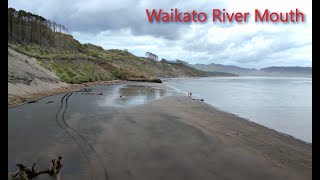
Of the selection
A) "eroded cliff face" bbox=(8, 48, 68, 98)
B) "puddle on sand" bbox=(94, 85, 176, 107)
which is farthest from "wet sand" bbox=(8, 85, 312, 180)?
"eroded cliff face" bbox=(8, 48, 68, 98)

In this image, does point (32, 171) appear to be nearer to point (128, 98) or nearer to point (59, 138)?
point (59, 138)

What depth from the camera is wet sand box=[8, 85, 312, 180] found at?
24.4 feet

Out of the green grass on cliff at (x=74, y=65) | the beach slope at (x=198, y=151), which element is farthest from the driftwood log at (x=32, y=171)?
the green grass on cliff at (x=74, y=65)

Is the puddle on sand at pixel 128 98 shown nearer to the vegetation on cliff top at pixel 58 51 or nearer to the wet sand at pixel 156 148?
the wet sand at pixel 156 148

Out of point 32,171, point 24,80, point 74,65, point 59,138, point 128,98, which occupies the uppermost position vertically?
point 74,65

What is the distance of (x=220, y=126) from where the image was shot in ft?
45.5

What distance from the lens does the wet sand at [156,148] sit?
7.44m

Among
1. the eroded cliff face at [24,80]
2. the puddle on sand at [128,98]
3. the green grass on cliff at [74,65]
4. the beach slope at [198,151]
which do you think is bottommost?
the beach slope at [198,151]

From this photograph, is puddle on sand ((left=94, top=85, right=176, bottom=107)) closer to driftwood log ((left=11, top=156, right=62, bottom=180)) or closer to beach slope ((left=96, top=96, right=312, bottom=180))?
beach slope ((left=96, top=96, right=312, bottom=180))

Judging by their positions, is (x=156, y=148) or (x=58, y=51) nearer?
(x=156, y=148)

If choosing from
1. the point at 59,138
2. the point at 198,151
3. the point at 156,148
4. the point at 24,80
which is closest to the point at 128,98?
the point at 24,80

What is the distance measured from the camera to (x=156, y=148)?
942 centimetres

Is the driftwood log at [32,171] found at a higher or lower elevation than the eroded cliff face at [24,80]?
lower
